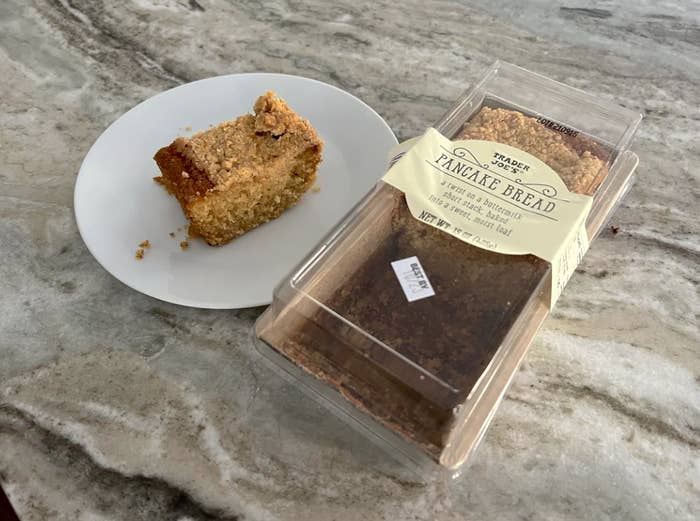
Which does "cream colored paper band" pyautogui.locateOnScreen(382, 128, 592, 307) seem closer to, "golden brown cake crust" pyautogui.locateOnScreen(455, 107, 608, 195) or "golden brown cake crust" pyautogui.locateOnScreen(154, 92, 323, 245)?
"golden brown cake crust" pyautogui.locateOnScreen(455, 107, 608, 195)

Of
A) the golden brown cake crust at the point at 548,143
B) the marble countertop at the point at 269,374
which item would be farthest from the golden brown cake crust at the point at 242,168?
the golden brown cake crust at the point at 548,143

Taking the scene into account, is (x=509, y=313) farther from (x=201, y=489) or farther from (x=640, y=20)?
(x=640, y=20)

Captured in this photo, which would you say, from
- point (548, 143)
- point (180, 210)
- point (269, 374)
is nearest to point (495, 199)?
point (548, 143)

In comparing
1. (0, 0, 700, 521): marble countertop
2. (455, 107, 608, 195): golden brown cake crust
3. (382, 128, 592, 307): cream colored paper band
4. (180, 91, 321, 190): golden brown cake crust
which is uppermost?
(455, 107, 608, 195): golden brown cake crust

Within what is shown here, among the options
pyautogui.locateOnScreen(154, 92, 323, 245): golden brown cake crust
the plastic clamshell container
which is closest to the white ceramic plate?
pyautogui.locateOnScreen(154, 92, 323, 245): golden brown cake crust

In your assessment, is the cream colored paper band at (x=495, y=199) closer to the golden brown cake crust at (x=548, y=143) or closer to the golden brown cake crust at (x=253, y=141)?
the golden brown cake crust at (x=548, y=143)

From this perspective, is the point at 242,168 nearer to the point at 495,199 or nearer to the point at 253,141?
the point at 253,141
